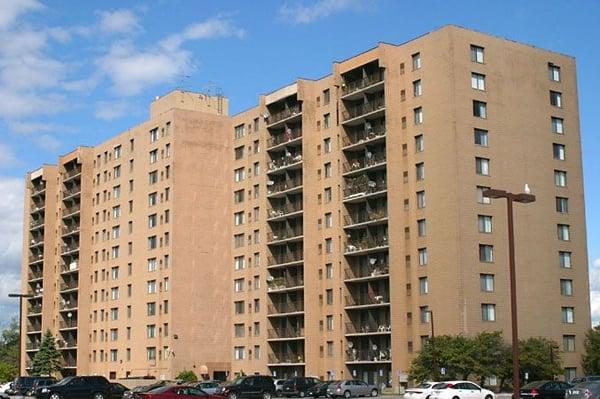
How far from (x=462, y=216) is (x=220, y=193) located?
39.8 meters

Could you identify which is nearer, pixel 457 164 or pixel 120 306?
pixel 457 164

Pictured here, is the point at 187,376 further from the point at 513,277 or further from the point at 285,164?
the point at 513,277

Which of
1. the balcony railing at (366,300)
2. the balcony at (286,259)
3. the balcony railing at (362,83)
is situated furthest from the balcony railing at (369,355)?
the balcony railing at (362,83)

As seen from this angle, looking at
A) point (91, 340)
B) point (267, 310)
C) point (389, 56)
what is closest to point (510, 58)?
point (389, 56)

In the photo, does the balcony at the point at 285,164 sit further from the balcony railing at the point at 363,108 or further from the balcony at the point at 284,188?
the balcony railing at the point at 363,108

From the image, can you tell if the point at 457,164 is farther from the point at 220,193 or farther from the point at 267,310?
the point at 220,193

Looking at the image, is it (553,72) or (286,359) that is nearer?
(553,72)

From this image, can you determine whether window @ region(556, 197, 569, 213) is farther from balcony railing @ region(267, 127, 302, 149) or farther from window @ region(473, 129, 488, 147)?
balcony railing @ region(267, 127, 302, 149)

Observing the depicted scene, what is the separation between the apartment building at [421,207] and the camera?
80.5 m

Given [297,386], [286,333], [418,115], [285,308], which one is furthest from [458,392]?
[285,308]

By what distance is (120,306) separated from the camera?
388 ft

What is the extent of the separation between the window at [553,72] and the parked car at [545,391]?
1481 inches

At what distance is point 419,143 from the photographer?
84.0m

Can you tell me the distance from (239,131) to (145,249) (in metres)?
18.2
